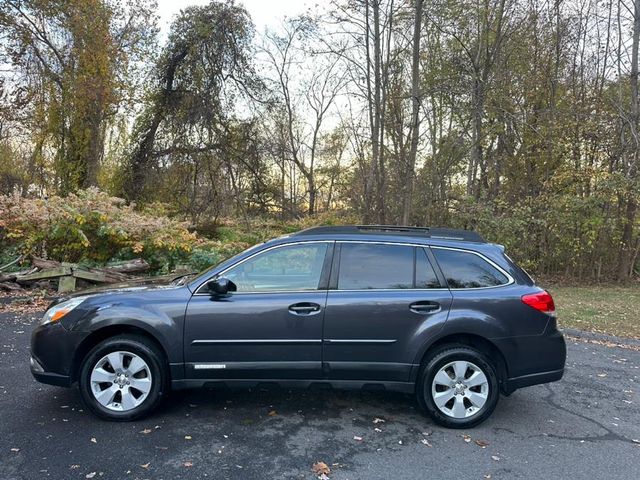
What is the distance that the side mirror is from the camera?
4.02 metres

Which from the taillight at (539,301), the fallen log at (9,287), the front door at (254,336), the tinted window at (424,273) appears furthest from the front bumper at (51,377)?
the fallen log at (9,287)

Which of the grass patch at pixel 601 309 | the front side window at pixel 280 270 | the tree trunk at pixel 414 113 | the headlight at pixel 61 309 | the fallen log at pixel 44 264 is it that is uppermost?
the tree trunk at pixel 414 113

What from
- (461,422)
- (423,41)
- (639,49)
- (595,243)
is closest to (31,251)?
(461,422)

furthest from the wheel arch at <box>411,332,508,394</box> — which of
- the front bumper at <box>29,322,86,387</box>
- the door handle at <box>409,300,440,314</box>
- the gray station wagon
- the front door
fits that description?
the front bumper at <box>29,322,86,387</box>

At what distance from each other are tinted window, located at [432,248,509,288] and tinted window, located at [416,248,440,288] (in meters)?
0.10

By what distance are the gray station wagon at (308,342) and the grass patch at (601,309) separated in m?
4.92

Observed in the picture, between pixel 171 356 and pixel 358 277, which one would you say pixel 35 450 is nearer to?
pixel 171 356

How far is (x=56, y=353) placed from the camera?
13.1 feet

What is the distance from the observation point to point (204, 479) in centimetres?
318

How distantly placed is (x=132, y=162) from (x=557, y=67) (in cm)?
1454

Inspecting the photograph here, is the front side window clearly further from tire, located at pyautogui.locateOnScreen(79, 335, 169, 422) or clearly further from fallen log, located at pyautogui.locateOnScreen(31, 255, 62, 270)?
fallen log, located at pyautogui.locateOnScreen(31, 255, 62, 270)

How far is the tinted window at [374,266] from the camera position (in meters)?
4.18

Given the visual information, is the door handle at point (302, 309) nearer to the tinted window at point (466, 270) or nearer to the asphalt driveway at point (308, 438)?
the asphalt driveway at point (308, 438)

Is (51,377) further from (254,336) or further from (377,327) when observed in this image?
(377,327)
